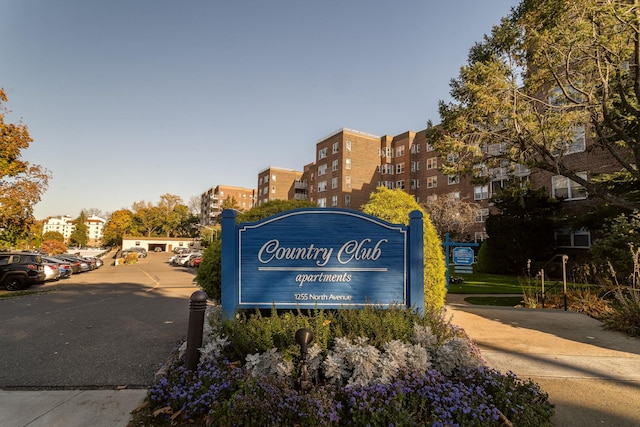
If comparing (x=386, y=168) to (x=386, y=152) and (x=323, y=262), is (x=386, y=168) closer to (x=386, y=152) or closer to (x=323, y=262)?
(x=386, y=152)

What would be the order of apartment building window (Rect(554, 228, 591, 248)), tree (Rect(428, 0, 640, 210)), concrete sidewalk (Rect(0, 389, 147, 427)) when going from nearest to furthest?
concrete sidewalk (Rect(0, 389, 147, 427)) → tree (Rect(428, 0, 640, 210)) → apartment building window (Rect(554, 228, 591, 248))

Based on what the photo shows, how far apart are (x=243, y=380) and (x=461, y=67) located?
528 inches

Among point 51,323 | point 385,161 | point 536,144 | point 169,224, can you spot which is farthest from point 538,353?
point 169,224

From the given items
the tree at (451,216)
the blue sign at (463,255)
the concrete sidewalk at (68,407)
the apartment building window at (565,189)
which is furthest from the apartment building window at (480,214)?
the concrete sidewalk at (68,407)

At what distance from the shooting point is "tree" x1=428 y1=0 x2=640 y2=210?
9.71 metres

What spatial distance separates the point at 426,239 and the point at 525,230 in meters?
18.5

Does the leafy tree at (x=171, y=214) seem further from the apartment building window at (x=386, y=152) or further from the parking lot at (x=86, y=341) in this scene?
the parking lot at (x=86, y=341)

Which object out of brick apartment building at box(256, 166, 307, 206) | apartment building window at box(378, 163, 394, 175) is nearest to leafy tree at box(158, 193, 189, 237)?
brick apartment building at box(256, 166, 307, 206)

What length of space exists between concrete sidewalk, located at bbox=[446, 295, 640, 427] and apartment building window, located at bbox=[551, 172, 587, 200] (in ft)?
54.0

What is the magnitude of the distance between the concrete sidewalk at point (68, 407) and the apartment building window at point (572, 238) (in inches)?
959

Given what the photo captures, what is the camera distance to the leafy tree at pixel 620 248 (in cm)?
1047

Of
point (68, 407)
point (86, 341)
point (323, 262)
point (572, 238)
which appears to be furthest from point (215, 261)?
point (572, 238)

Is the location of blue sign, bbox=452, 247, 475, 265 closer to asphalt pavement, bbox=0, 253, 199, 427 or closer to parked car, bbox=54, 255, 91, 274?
asphalt pavement, bbox=0, 253, 199, 427

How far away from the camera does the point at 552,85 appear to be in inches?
479
